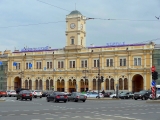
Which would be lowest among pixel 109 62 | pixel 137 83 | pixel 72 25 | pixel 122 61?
pixel 137 83

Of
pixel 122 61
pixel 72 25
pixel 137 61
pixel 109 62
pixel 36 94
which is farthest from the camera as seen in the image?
pixel 72 25

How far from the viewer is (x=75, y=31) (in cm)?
9481

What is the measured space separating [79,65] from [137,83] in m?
15.3

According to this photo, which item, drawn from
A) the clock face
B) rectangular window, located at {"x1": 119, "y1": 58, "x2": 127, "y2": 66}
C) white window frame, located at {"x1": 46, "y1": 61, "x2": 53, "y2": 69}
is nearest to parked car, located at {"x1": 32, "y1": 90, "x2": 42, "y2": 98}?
rectangular window, located at {"x1": 119, "y1": 58, "x2": 127, "y2": 66}

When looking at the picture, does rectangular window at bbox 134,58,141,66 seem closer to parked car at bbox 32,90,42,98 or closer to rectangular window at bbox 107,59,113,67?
rectangular window at bbox 107,59,113,67

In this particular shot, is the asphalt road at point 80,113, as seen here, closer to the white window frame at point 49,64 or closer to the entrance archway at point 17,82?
the white window frame at point 49,64

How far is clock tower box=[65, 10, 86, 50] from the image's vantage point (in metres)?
94.2

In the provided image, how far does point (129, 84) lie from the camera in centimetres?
8725

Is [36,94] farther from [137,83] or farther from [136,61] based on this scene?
[137,83]

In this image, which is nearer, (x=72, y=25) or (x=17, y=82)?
(x=72, y=25)

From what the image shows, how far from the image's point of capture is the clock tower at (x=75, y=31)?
309 feet

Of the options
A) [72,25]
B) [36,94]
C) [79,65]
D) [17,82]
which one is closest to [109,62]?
[79,65]

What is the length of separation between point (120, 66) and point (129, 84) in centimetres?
Answer: 501

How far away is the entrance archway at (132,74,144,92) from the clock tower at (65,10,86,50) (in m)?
16.2
